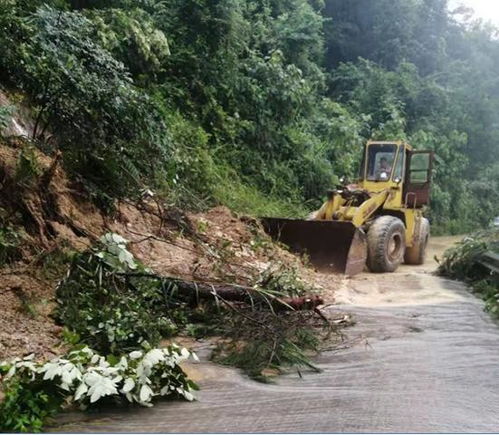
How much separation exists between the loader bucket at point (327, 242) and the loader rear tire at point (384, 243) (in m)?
0.43

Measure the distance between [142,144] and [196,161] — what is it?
12.4ft

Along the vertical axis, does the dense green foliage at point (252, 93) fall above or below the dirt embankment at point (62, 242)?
above

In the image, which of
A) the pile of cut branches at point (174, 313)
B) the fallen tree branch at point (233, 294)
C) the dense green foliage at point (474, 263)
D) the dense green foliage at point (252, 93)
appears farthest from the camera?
the dense green foliage at point (474, 263)

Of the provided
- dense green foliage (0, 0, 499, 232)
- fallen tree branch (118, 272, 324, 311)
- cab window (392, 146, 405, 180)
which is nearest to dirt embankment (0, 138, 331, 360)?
dense green foliage (0, 0, 499, 232)

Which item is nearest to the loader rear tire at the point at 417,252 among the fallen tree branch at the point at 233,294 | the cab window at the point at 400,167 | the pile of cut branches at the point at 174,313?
the cab window at the point at 400,167

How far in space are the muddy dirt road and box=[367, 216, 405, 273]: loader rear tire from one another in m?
4.35

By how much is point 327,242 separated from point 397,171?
2.99 metres

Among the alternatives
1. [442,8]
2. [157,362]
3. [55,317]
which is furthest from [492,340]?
[442,8]

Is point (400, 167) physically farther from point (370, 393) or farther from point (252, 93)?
point (370, 393)

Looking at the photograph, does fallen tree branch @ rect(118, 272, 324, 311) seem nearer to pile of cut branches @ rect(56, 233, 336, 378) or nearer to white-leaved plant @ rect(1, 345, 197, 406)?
pile of cut branches @ rect(56, 233, 336, 378)

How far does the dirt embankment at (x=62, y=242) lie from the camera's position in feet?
15.2

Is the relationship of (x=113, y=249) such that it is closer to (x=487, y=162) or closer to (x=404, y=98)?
(x=404, y=98)

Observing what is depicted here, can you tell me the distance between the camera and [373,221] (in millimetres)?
10883

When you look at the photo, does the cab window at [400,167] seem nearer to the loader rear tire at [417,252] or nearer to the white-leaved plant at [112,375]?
the loader rear tire at [417,252]
